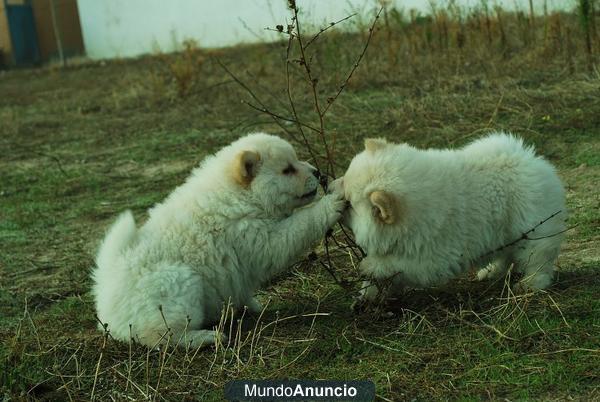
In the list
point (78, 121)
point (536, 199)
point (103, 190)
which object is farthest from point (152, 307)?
point (78, 121)

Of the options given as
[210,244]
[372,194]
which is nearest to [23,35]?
[210,244]

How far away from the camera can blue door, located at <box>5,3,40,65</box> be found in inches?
883

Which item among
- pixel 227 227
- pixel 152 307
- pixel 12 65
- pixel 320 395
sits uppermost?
pixel 12 65

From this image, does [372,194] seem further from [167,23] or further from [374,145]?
[167,23]

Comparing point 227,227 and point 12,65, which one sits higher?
point 12,65

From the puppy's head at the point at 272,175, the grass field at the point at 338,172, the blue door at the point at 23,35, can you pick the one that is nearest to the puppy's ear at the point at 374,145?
the puppy's head at the point at 272,175

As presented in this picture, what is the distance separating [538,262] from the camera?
189 inches

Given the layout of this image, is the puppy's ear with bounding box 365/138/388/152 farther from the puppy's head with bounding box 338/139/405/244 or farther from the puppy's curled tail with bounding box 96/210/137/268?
the puppy's curled tail with bounding box 96/210/137/268

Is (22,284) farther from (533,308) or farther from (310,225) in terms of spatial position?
(533,308)

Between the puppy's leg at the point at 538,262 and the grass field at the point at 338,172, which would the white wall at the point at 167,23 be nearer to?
the grass field at the point at 338,172

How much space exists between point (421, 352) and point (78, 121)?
1032cm

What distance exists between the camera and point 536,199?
4840mm

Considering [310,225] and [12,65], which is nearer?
[310,225]

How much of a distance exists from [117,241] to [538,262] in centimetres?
239
